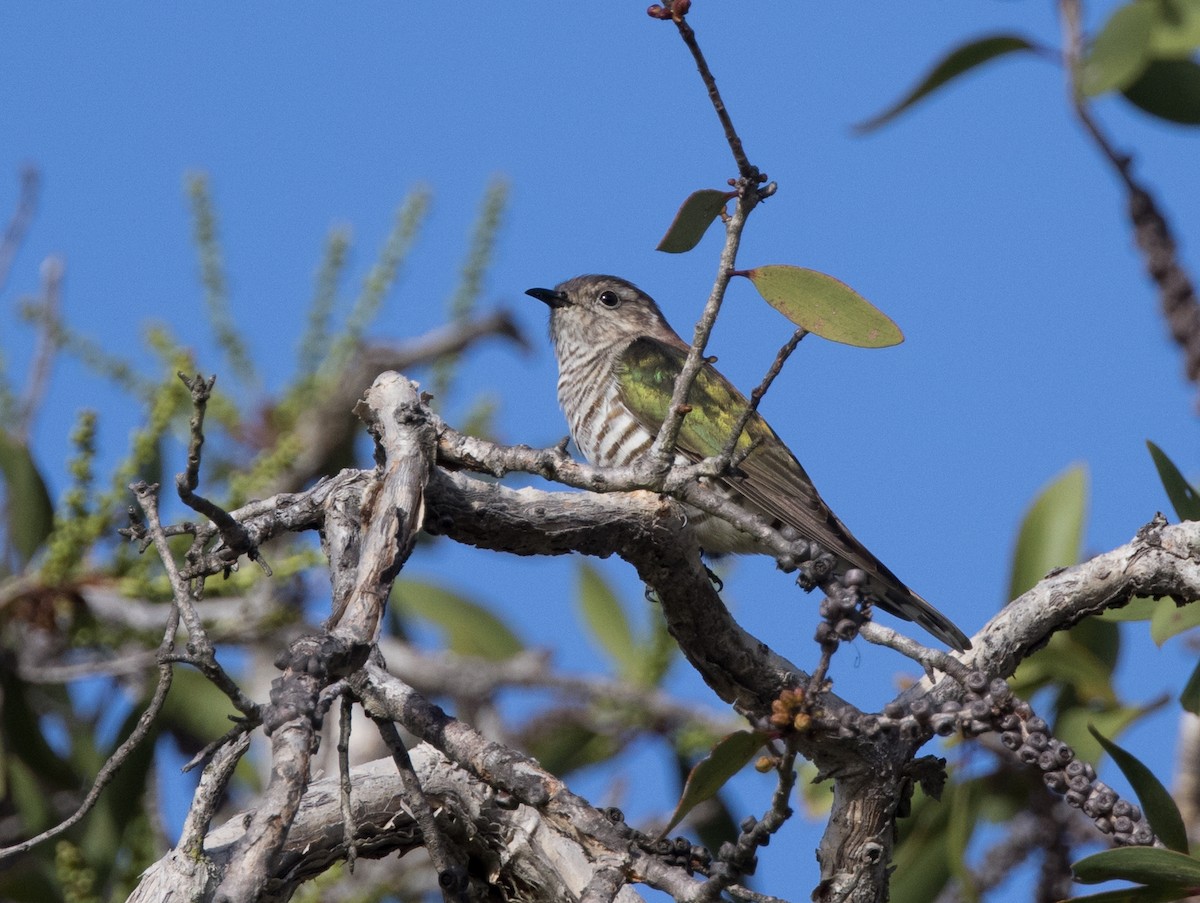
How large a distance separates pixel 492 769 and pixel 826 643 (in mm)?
769

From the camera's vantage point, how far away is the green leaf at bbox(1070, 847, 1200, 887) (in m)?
2.49

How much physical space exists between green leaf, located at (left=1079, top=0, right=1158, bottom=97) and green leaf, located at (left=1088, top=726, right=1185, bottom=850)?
6.25ft

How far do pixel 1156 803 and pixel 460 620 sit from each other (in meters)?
4.13

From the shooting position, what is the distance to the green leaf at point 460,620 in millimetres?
6688

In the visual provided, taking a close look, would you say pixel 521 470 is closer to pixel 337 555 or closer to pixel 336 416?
pixel 337 555

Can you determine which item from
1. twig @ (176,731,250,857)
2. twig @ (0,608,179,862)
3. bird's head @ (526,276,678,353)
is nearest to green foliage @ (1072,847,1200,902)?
twig @ (176,731,250,857)

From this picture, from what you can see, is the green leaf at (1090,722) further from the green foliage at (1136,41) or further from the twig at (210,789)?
the twig at (210,789)

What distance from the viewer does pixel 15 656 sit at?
15.8ft

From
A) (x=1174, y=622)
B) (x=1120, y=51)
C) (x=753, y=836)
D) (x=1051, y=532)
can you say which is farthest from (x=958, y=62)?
(x=753, y=836)

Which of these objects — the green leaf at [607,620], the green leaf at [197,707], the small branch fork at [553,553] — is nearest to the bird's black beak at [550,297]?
the green leaf at [607,620]

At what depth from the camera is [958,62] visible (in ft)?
14.8

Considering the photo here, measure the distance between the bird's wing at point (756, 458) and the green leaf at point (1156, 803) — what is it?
4.48 feet

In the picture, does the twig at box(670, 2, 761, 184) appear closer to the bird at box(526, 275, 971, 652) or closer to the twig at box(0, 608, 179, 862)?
the twig at box(0, 608, 179, 862)

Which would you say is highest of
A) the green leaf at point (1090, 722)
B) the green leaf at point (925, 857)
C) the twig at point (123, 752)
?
the green leaf at point (1090, 722)
